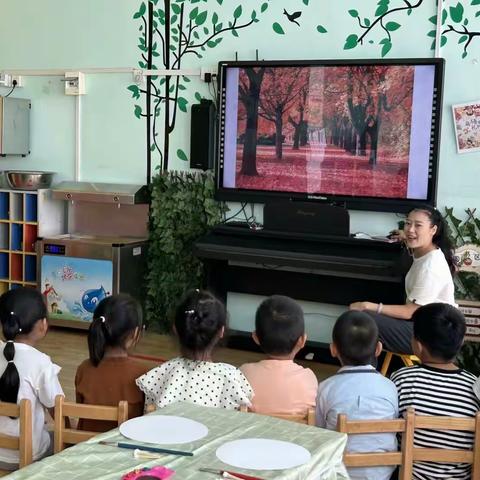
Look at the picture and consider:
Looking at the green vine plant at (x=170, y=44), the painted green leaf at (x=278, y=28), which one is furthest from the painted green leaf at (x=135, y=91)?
the painted green leaf at (x=278, y=28)

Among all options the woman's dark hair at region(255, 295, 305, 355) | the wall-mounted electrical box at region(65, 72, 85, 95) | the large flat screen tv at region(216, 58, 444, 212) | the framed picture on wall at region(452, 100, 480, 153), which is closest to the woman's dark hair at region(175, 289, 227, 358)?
the woman's dark hair at region(255, 295, 305, 355)

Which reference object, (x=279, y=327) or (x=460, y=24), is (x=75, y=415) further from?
(x=460, y=24)

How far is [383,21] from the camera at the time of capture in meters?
4.91

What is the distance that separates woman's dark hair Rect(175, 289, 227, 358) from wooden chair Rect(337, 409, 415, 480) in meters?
0.59

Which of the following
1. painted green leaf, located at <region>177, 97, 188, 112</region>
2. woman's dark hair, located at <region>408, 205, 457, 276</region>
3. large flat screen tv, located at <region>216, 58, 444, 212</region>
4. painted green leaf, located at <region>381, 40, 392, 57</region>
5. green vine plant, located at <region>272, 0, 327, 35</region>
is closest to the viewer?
woman's dark hair, located at <region>408, 205, 457, 276</region>

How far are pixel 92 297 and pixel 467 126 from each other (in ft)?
9.56

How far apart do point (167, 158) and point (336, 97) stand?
143cm

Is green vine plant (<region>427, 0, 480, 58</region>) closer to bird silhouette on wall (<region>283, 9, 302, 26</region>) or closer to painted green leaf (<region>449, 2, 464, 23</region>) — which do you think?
painted green leaf (<region>449, 2, 464, 23</region>)

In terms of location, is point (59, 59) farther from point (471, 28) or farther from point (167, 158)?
point (471, 28)

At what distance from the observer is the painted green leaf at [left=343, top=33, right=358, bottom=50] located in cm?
501

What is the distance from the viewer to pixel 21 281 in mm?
6043

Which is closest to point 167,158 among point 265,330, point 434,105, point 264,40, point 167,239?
point 167,239

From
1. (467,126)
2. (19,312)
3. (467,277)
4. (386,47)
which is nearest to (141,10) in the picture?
(386,47)

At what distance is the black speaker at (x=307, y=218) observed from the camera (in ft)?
16.2
